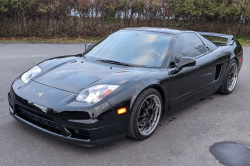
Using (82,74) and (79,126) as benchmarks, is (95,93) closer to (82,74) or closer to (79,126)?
(79,126)

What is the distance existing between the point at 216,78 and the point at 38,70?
3.07m

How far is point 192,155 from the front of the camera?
120 inches

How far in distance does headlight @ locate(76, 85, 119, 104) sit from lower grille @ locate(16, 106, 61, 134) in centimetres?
40

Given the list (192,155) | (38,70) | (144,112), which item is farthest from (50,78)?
(192,155)

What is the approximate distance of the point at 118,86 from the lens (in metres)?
3.06

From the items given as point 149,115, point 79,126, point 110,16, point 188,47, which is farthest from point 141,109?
point 110,16

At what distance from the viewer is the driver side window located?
3997 mm

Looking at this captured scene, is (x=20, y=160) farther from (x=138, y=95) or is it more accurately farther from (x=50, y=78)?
(x=138, y=95)

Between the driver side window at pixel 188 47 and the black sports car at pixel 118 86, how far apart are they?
0.02 meters

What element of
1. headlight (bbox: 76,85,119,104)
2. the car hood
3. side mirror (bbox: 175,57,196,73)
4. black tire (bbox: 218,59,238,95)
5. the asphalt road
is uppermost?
side mirror (bbox: 175,57,196,73)

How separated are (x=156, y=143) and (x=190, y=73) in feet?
4.16

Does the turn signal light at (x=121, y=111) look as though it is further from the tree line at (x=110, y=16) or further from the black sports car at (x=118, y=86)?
the tree line at (x=110, y=16)

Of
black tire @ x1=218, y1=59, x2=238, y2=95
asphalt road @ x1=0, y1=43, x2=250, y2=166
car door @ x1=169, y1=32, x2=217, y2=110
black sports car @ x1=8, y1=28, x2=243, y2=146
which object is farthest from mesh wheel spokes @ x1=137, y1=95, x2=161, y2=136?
black tire @ x1=218, y1=59, x2=238, y2=95

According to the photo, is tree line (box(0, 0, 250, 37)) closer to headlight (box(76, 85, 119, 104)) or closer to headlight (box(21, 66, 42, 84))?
headlight (box(21, 66, 42, 84))
